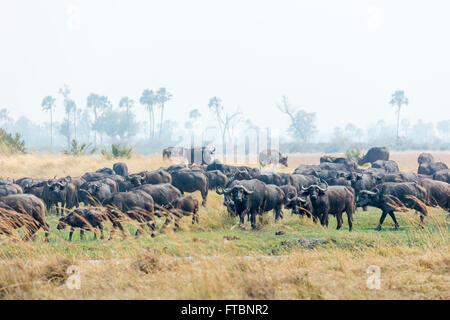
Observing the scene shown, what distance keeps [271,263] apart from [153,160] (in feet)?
82.4

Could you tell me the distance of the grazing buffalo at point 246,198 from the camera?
14.5 metres

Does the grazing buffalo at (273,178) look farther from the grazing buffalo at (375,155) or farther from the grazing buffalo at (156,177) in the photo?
the grazing buffalo at (375,155)

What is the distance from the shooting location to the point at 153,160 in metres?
33.6

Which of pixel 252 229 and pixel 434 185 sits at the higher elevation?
pixel 434 185

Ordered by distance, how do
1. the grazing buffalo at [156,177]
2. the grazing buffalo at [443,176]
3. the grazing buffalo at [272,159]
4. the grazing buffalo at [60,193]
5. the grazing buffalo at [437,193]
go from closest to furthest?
the grazing buffalo at [437,193] < the grazing buffalo at [60,193] < the grazing buffalo at [443,176] < the grazing buffalo at [156,177] < the grazing buffalo at [272,159]

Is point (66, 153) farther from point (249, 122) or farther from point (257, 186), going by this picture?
point (249, 122)

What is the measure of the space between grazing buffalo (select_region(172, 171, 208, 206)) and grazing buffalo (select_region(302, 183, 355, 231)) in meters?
6.68

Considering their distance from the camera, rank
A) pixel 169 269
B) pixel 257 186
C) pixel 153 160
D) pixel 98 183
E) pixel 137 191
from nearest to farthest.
Result: pixel 169 269 < pixel 137 191 < pixel 257 186 < pixel 98 183 < pixel 153 160

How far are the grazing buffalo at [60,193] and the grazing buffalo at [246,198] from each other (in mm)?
6493

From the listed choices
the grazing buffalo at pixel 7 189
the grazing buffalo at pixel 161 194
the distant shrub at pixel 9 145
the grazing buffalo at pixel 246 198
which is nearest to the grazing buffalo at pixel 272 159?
the distant shrub at pixel 9 145

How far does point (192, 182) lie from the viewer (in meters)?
20.6
